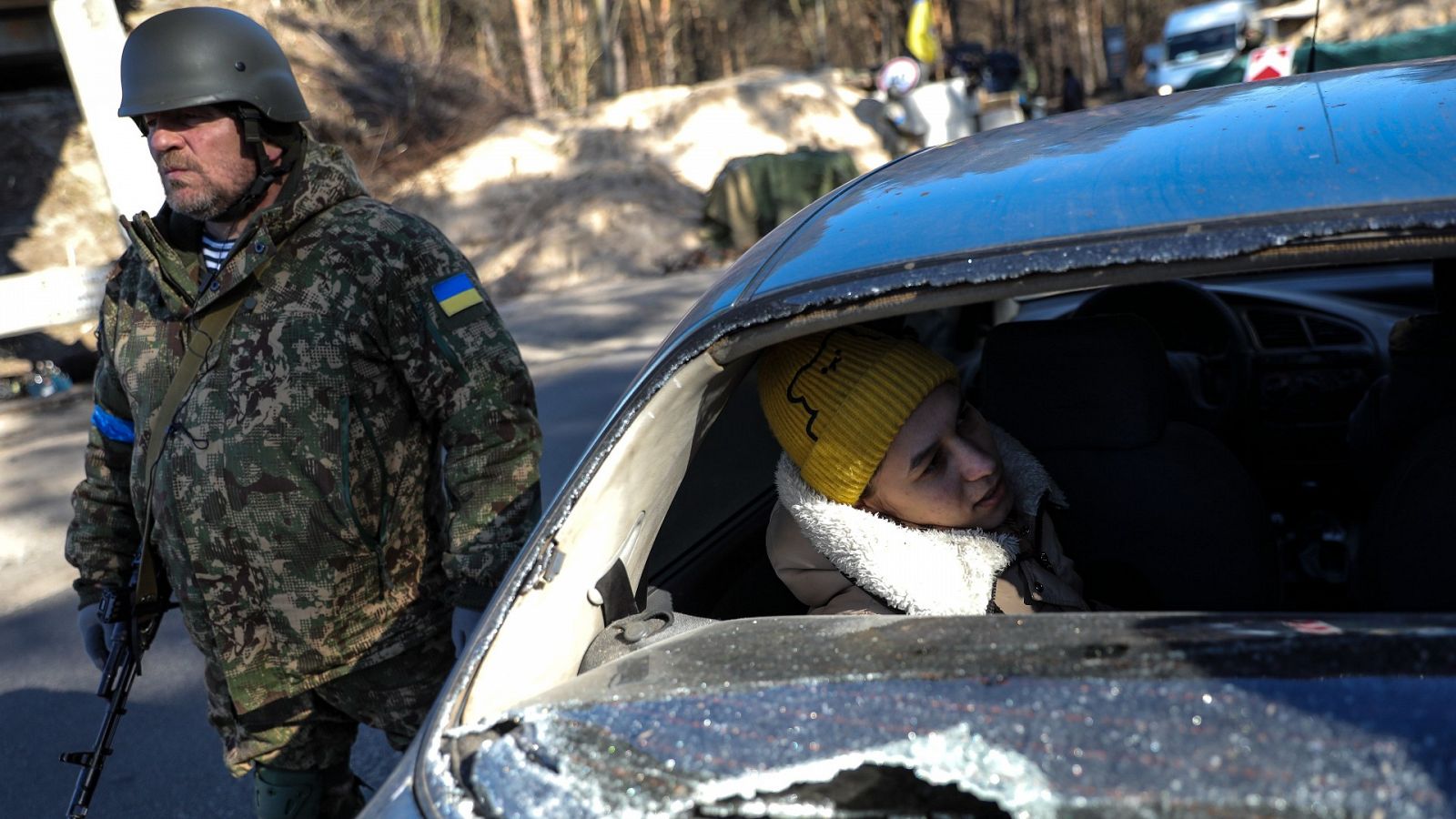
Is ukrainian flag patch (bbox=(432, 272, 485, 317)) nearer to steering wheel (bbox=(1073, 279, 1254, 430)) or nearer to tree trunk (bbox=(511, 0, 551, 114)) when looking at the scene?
steering wheel (bbox=(1073, 279, 1254, 430))

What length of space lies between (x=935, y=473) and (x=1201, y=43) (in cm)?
3187

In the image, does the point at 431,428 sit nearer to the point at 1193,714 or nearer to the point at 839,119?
the point at 1193,714

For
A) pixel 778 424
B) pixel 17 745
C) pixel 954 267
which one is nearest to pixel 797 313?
pixel 954 267

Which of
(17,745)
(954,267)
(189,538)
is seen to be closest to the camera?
(954,267)

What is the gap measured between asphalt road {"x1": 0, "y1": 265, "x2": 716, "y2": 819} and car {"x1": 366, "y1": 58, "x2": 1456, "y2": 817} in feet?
7.73

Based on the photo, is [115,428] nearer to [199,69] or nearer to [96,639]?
[96,639]

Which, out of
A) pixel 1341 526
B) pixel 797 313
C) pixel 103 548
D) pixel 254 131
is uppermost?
pixel 254 131

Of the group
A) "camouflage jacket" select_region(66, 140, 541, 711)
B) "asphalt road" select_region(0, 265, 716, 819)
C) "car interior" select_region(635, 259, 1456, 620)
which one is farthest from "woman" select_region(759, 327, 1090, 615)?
"asphalt road" select_region(0, 265, 716, 819)

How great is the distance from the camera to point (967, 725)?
121 centimetres

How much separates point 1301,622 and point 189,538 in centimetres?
205

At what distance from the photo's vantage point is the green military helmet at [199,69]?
8.63 ft

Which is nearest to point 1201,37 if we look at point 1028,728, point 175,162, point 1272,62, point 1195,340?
point 1272,62

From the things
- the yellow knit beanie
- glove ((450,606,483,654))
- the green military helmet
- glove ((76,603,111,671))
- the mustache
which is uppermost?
the green military helmet

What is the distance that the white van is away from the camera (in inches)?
1174
